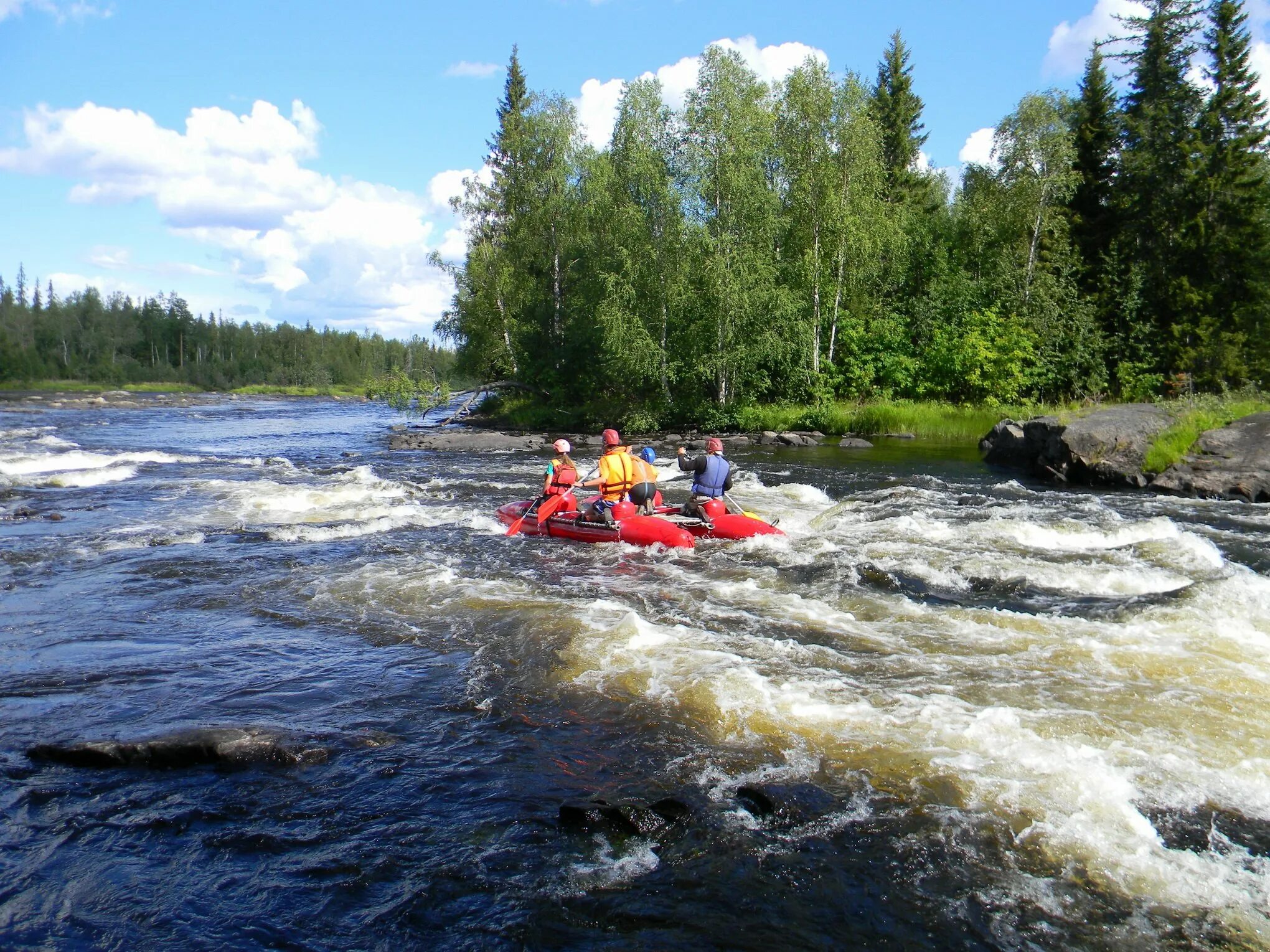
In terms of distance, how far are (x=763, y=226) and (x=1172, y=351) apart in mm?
14279

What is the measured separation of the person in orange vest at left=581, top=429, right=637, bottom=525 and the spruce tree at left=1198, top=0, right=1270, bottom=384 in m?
22.7

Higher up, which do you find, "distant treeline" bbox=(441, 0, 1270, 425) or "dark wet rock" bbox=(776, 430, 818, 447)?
"distant treeline" bbox=(441, 0, 1270, 425)

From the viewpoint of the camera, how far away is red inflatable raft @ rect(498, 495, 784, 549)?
1209 centimetres

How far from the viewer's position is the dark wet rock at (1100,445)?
57.0ft

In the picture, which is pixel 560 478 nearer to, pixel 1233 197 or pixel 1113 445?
pixel 1113 445

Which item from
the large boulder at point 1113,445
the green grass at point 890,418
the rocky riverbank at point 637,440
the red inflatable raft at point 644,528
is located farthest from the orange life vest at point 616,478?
the green grass at point 890,418

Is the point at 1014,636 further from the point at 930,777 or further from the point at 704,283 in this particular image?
the point at 704,283

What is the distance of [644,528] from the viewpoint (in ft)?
39.9

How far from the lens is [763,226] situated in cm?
2905

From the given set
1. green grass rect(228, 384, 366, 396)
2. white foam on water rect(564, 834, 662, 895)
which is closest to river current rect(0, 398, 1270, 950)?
white foam on water rect(564, 834, 662, 895)

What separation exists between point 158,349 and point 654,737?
111 meters

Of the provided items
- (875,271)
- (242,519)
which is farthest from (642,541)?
(875,271)

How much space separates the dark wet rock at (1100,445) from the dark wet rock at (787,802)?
14721 millimetres

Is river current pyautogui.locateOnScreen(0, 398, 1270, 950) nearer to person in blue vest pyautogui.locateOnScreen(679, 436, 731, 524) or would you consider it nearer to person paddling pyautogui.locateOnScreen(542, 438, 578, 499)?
person in blue vest pyautogui.locateOnScreen(679, 436, 731, 524)
